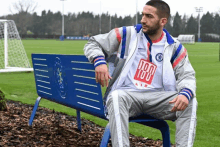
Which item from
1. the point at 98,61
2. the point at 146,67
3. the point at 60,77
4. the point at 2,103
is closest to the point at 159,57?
the point at 146,67

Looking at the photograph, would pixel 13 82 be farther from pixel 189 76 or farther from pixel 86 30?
pixel 86 30

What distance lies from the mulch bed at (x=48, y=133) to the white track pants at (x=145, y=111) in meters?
0.97

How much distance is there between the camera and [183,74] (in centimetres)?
336

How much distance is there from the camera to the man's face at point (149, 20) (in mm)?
3443

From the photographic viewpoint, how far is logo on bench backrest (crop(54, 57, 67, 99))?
402cm

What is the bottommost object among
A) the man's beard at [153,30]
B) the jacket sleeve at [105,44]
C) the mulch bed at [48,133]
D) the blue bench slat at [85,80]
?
the mulch bed at [48,133]

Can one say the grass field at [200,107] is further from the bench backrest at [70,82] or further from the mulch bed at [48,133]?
the bench backrest at [70,82]

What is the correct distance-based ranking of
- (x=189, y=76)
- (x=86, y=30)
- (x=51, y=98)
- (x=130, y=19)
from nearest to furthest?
(x=189, y=76) < (x=51, y=98) < (x=86, y=30) < (x=130, y=19)

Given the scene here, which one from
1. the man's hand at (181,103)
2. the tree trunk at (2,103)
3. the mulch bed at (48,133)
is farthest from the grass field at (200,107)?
the man's hand at (181,103)

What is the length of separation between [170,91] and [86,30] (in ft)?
348

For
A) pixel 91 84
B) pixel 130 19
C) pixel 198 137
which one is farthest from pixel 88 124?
pixel 130 19

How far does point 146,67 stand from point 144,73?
6cm

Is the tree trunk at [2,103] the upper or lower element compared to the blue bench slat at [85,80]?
lower

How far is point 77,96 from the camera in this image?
381cm
